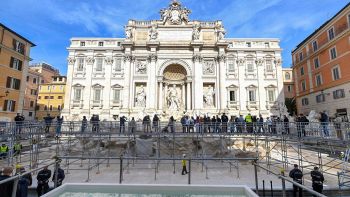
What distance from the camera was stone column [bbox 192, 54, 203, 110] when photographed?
102 ft

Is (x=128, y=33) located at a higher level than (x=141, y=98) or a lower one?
higher

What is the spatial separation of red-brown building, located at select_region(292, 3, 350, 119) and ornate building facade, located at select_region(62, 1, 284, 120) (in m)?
5.31

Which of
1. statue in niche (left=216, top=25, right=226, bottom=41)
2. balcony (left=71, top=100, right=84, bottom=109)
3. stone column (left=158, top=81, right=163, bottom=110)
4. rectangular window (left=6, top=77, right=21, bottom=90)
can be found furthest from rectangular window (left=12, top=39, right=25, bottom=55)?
statue in niche (left=216, top=25, right=226, bottom=41)

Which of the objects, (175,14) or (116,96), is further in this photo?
(175,14)

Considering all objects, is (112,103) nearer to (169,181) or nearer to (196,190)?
(169,181)

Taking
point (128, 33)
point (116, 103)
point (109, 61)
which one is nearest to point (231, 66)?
point (128, 33)

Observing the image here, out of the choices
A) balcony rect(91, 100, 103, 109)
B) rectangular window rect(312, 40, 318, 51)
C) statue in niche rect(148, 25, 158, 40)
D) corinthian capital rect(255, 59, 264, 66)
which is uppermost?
statue in niche rect(148, 25, 158, 40)

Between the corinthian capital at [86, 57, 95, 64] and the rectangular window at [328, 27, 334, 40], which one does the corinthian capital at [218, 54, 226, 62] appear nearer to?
the rectangular window at [328, 27, 334, 40]

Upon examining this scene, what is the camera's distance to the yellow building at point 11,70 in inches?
1033

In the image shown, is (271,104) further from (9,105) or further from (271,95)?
(9,105)

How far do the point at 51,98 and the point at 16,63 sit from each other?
24.5 metres

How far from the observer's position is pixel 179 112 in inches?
1191

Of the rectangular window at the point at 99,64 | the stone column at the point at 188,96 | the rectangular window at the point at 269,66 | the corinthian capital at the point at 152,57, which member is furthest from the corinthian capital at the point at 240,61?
the rectangular window at the point at 99,64

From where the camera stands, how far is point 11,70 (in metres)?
27.7
